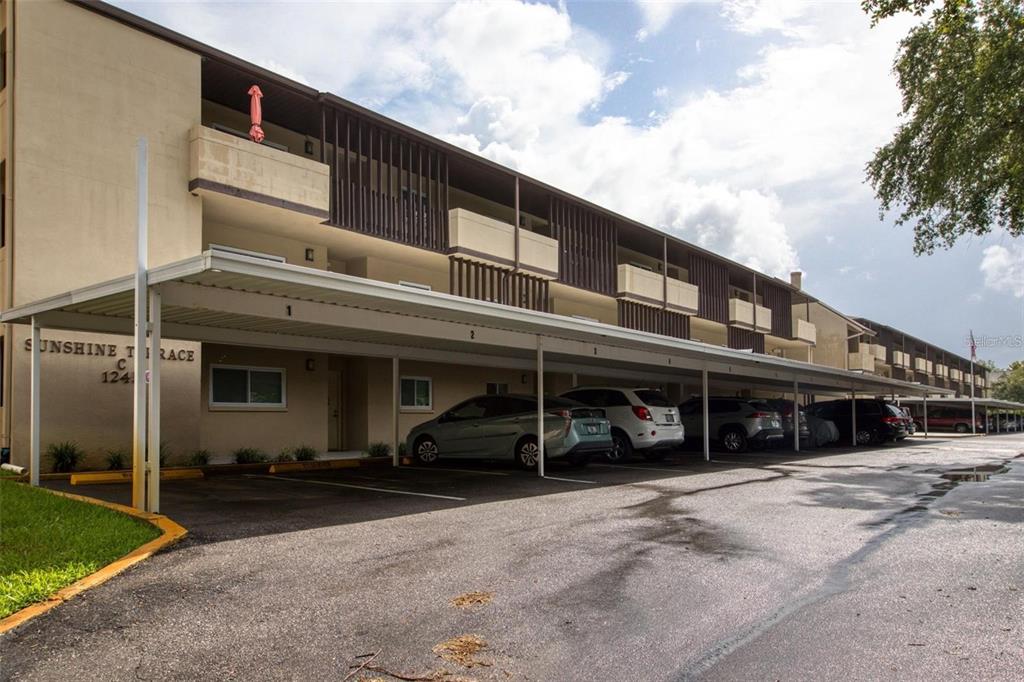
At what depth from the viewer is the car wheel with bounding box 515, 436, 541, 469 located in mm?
14547

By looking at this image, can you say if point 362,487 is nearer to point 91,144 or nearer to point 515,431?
point 515,431

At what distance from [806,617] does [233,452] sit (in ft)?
44.1

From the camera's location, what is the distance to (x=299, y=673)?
161 inches

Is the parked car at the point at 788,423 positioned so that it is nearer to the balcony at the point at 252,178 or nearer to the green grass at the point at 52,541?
the balcony at the point at 252,178

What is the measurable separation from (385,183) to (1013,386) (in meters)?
119

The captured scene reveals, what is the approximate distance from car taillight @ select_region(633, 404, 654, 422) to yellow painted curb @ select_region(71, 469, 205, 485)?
29.5ft

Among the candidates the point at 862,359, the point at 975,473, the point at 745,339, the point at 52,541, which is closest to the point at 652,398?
→ the point at 975,473

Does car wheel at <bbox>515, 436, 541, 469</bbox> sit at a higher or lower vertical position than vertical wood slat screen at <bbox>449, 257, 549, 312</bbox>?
lower

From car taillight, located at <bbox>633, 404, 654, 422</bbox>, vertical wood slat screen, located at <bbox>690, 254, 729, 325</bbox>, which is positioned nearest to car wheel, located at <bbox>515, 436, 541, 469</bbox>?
car taillight, located at <bbox>633, 404, 654, 422</bbox>

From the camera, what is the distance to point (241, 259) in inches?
316

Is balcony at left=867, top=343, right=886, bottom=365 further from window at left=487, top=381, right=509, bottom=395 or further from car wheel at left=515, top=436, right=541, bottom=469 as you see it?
car wheel at left=515, top=436, right=541, bottom=469

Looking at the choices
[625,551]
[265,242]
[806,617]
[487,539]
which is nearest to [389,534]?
[487,539]

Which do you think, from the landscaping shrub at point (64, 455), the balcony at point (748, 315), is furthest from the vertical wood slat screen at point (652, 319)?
the landscaping shrub at point (64, 455)

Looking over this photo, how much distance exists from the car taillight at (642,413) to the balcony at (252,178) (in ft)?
25.8
